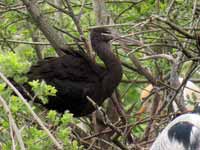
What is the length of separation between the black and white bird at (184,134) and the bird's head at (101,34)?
181 cm

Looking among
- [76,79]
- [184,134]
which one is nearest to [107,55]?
[76,79]

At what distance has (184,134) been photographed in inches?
127

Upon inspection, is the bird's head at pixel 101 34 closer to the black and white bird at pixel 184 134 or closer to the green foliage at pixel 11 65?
the black and white bird at pixel 184 134

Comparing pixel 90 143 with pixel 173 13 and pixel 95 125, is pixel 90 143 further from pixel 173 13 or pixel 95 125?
pixel 173 13

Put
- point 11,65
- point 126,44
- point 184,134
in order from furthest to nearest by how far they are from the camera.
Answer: point 126,44 → point 184,134 → point 11,65

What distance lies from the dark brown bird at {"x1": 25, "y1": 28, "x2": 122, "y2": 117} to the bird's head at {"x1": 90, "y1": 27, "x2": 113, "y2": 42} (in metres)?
0.03

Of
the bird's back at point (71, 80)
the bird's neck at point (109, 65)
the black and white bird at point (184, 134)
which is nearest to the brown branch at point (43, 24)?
the bird's back at point (71, 80)

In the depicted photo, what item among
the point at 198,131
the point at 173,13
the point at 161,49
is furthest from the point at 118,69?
the point at 198,131

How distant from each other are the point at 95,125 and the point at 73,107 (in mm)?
224

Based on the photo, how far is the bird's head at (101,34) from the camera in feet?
16.7

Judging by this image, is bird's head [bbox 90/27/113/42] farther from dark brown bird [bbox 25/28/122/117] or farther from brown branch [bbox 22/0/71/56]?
brown branch [bbox 22/0/71/56]

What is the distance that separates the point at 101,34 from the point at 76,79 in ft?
1.34

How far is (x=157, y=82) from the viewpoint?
4426mm

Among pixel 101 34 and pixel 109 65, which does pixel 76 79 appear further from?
pixel 101 34
